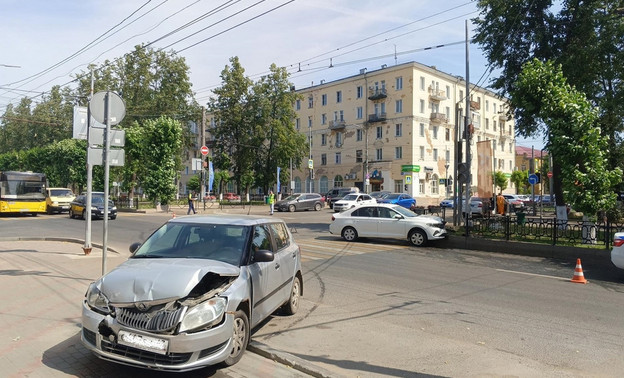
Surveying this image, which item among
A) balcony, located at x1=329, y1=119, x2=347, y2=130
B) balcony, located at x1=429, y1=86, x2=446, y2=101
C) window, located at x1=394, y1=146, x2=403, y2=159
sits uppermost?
balcony, located at x1=429, y1=86, x2=446, y2=101

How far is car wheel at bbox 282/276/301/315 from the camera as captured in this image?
21.7 feet

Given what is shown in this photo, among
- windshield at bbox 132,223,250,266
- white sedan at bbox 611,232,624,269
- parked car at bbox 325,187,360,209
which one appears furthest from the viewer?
parked car at bbox 325,187,360,209

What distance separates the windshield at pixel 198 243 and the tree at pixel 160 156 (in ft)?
99.4

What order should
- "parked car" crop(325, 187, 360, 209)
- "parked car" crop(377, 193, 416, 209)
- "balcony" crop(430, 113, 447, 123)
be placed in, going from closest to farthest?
"parked car" crop(377, 193, 416, 209) → "parked car" crop(325, 187, 360, 209) → "balcony" crop(430, 113, 447, 123)

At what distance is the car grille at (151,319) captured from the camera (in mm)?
3963

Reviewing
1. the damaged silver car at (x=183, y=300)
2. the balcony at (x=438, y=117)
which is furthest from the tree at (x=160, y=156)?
the balcony at (x=438, y=117)

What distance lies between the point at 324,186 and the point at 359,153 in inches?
326

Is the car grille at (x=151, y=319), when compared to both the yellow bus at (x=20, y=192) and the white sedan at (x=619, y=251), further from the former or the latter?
the yellow bus at (x=20, y=192)

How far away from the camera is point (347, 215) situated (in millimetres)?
17359

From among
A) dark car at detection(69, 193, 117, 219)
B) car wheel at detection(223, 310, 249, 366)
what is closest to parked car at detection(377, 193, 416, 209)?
dark car at detection(69, 193, 117, 219)

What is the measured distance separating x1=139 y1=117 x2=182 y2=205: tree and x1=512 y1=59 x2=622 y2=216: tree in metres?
26.7

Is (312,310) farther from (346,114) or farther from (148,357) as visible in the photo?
(346,114)

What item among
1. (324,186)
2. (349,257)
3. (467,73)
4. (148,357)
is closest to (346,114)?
(324,186)

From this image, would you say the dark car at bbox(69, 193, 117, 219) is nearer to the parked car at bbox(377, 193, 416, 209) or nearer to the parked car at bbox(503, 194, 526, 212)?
the parked car at bbox(377, 193, 416, 209)
